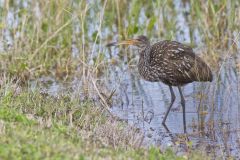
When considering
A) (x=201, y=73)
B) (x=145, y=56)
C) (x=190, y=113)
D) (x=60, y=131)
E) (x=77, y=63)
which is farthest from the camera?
(x=77, y=63)

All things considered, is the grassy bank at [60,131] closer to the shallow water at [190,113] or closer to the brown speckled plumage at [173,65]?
the shallow water at [190,113]

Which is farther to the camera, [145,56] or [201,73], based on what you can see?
[145,56]

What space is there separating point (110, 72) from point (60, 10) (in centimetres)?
119

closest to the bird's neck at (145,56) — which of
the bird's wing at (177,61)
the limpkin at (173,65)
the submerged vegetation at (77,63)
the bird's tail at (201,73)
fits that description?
the limpkin at (173,65)

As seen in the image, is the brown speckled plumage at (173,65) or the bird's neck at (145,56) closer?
the brown speckled plumage at (173,65)

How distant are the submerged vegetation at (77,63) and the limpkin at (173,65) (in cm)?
39

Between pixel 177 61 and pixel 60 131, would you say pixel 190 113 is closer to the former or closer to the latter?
pixel 177 61

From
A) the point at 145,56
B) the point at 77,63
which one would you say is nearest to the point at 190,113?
the point at 145,56

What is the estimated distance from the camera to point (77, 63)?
34.7 feet

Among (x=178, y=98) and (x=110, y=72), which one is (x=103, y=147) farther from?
(x=110, y=72)

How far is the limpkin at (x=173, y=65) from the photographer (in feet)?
27.8

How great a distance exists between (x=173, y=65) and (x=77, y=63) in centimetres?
234

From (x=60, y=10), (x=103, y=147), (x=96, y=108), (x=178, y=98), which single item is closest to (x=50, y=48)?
(x=60, y=10)

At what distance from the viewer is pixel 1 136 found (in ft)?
19.2
